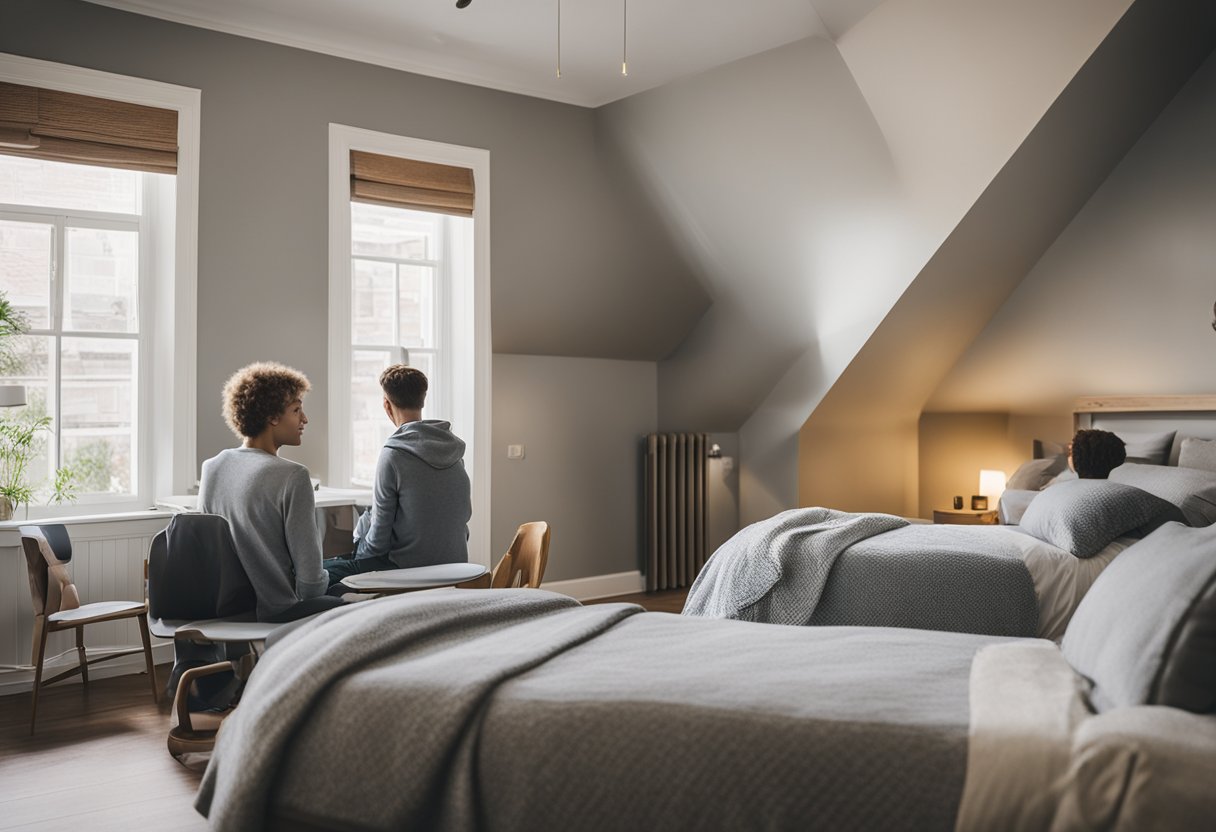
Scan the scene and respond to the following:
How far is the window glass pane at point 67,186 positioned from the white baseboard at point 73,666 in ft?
6.39

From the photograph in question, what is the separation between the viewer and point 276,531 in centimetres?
288

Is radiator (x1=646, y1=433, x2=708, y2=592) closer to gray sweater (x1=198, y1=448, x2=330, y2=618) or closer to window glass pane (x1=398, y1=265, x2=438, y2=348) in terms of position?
window glass pane (x1=398, y1=265, x2=438, y2=348)

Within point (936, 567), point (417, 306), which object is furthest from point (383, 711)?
point (417, 306)

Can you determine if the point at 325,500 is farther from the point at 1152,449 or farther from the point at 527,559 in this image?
→ the point at 1152,449

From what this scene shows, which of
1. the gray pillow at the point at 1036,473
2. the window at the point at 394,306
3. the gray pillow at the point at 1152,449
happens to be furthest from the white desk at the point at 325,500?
the gray pillow at the point at 1152,449

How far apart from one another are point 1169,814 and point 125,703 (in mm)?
3711

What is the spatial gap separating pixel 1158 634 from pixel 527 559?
217 centimetres

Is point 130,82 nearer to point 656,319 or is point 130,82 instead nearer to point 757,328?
point 656,319

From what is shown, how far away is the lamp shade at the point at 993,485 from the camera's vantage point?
587 cm

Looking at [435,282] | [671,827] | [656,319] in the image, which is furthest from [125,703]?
[656,319]

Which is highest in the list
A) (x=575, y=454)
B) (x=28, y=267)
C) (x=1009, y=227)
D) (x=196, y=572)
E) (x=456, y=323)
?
(x=1009, y=227)

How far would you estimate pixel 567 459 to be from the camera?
Answer: 589 cm

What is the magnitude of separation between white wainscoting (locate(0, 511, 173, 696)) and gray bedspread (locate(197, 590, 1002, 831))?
8.79 ft

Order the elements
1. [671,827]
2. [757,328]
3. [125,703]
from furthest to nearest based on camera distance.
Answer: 1. [757,328]
2. [125,703]
3. [671,827]
